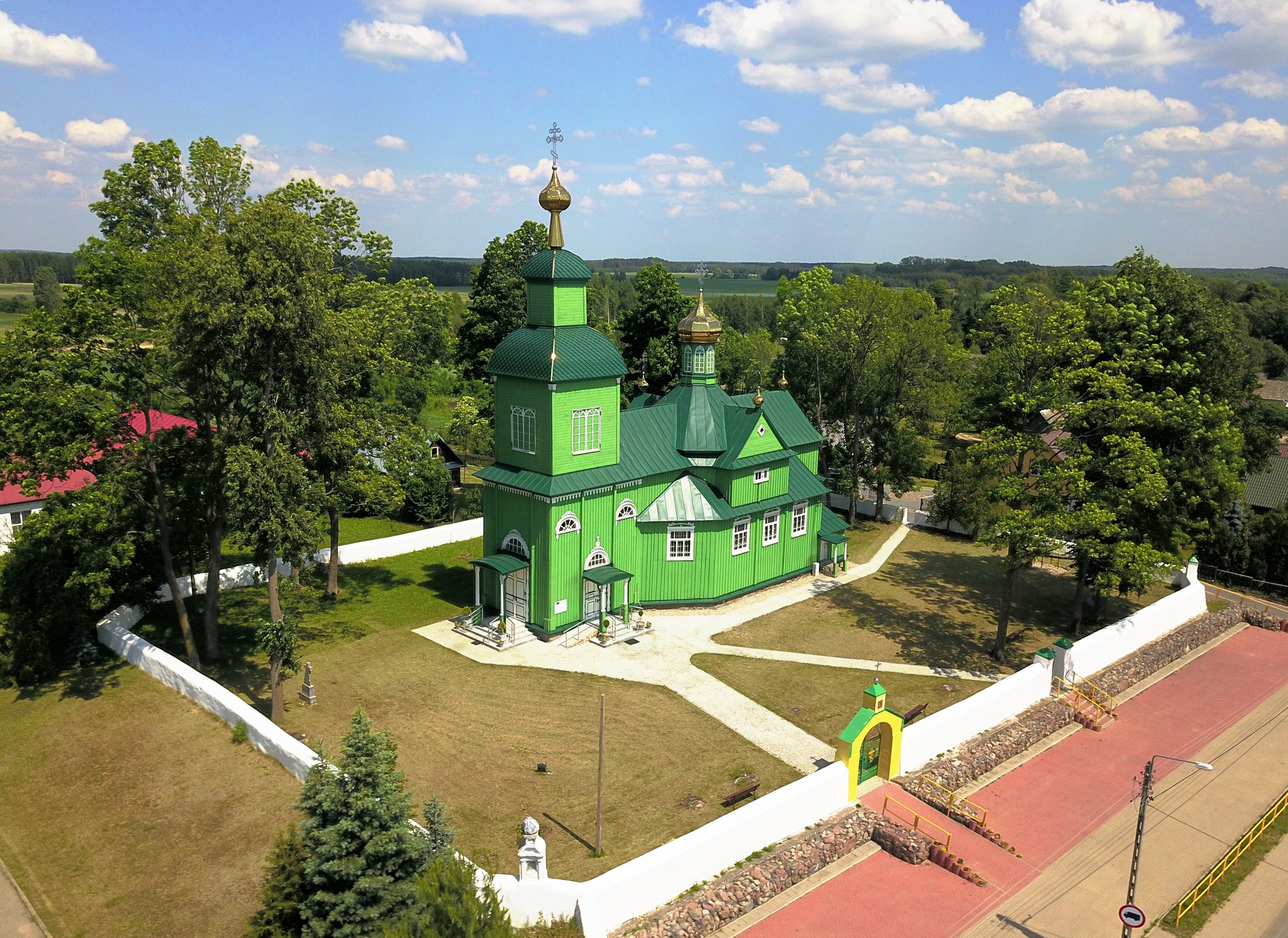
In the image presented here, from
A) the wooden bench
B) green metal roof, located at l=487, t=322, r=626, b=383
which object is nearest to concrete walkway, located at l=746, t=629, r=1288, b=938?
the wooden bench

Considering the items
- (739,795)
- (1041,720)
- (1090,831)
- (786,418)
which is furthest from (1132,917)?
(786,418)

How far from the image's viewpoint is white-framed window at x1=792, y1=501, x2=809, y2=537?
3064 cm

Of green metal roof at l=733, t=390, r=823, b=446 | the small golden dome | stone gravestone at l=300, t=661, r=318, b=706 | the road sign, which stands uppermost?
the small golden dome

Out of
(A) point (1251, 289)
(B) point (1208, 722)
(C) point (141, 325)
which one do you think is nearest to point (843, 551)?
(B) point (1208, 722)

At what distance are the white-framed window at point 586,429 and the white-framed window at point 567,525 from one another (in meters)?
1.93

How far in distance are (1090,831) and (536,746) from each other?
12.0 metres

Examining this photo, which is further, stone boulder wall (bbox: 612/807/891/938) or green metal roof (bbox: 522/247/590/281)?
green metal roof (bbox: 522/247/590/281)

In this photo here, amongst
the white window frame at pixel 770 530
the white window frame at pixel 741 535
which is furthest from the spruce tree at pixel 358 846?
the white window frame at pixel 770 530

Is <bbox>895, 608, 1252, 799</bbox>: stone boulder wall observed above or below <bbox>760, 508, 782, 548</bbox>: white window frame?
below

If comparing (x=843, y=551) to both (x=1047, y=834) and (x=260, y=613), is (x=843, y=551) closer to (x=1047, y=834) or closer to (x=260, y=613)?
(x=1047, y=834)

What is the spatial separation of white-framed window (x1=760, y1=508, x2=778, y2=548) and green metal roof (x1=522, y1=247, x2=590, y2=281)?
10.3 metres

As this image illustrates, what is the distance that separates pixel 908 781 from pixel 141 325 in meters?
21.1

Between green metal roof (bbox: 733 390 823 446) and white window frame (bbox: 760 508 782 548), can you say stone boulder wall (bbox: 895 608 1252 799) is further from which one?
green metal roof (bbox: 733 390 823 446)

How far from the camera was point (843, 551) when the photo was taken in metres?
32.2
